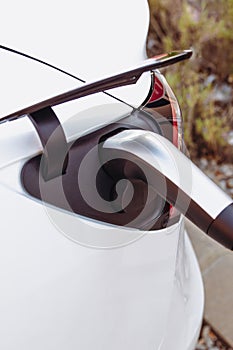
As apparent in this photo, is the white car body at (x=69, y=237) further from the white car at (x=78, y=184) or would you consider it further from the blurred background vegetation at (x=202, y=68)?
the blurred background vegetation at (x=202, y=68)

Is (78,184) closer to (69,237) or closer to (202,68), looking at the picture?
(69,237)

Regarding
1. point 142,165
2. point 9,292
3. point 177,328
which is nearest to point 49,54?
point 142,165

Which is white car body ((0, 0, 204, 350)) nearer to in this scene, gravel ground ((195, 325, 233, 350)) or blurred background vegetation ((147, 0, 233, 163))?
gravel ground ((195, 325, 233, 350))

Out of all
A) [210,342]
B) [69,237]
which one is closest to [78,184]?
[69,237]

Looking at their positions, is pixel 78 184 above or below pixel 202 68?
above

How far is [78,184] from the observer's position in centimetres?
84

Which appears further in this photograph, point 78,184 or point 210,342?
point 210,342

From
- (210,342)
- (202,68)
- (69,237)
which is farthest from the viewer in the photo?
(202,68)

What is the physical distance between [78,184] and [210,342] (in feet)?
3.83

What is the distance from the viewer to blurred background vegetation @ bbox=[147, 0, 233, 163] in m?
2.22

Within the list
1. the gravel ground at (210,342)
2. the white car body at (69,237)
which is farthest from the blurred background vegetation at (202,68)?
the white car body at (69,237)

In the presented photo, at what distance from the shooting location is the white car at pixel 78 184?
812 mm

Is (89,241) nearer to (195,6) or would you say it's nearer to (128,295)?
(128,295)

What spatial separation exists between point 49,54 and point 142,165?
0.26 metres
